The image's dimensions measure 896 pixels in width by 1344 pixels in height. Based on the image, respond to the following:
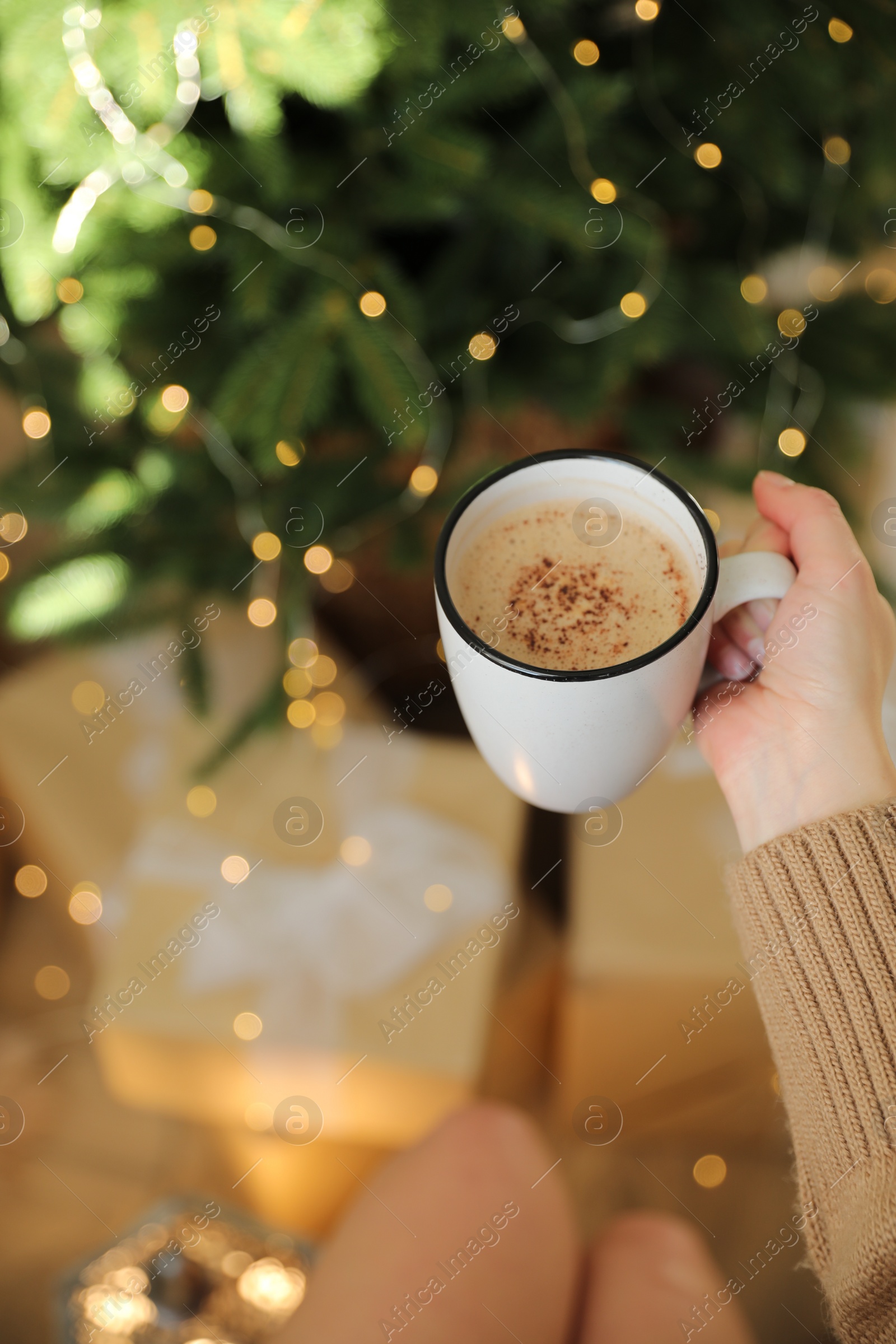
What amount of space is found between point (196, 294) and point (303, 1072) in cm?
98

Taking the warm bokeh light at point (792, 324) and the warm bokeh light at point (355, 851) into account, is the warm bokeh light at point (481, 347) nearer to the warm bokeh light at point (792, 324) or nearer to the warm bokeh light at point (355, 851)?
the warm bokeh light at point (792, 324)

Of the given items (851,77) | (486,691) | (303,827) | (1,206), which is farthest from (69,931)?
(851,77)

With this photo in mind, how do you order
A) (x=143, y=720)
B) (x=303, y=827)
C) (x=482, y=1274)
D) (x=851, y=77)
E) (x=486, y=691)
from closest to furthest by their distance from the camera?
(x=486, y=691) → (x=482, y=1274) → (x=851, y=77) → (x=303, y=827) → (x=143, y=720)

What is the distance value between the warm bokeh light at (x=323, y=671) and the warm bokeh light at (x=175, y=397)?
0.49 m

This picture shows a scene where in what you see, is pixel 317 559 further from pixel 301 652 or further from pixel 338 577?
pixel 338 577

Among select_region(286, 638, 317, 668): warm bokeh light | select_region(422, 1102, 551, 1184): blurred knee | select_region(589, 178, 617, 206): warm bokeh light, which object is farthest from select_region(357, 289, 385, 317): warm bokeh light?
select_region(422, 1102, 551, 1184): blurred knee

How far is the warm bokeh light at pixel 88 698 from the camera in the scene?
1439 millimetres

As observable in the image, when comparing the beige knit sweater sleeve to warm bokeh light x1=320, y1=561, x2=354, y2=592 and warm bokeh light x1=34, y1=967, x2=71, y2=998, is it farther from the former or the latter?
warm bokeh light x1=34, y1=967, x2=71, y2=998

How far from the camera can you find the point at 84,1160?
1346mm

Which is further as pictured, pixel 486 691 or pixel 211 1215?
pixel 211 1215

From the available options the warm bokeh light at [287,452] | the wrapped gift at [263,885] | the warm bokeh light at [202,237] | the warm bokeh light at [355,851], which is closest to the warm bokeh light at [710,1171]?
the wrapped gift at [263,885]

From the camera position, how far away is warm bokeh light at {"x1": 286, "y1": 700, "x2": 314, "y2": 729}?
50.0 inches

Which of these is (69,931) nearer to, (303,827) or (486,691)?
(303,827)

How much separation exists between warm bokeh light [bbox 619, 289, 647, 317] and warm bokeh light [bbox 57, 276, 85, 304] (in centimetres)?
60
